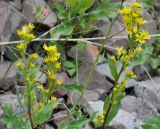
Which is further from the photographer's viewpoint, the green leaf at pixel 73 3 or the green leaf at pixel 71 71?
the green leaf at pixel 71 71

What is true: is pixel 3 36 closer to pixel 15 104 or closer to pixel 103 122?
pixel 15 104

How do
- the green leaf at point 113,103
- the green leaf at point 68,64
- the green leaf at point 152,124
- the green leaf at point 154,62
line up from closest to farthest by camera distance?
the green leaf at point 113,103, the green leaf at point 152,124, the green leaf at point 68,64, the green leaf at point 154,62

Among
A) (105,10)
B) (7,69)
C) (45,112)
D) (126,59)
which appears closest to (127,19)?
(126,59)

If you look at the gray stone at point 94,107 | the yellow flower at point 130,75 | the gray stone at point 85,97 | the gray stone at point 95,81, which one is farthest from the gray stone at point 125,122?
the yellow flower at point 130,75

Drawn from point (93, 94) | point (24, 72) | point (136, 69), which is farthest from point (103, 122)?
point (136, 69)

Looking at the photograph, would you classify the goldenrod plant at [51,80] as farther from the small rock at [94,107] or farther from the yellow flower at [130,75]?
the small rock at [94,107]
